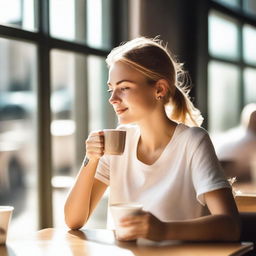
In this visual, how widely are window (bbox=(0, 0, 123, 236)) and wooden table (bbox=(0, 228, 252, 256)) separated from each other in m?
1.45

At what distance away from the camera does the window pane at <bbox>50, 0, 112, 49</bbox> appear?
3383 millimetres

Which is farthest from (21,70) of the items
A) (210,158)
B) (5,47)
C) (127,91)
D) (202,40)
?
(202,40)

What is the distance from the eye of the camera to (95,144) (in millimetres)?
1866

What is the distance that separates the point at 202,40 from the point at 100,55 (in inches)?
53.8

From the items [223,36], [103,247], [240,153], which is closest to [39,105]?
[240,153]

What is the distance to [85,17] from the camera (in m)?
3.68

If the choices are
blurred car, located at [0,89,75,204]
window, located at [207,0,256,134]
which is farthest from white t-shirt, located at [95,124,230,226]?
window, located at [207,0,256,134]

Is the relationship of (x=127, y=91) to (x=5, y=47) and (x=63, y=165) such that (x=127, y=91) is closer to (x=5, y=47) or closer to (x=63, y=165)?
(x=5, y=47)

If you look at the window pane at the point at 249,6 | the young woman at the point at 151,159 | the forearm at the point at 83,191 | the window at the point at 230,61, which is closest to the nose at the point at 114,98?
the young woman at the point at 151,159

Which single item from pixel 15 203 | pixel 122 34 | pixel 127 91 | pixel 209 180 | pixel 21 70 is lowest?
pixel 15 203

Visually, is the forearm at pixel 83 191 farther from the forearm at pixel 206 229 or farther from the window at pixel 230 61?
the window at pixel 230 61

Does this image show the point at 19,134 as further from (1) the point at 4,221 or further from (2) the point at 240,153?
(1) the point at 4,221

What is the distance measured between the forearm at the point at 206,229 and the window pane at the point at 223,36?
3.79 metres

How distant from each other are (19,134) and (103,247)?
1759 millimetres
